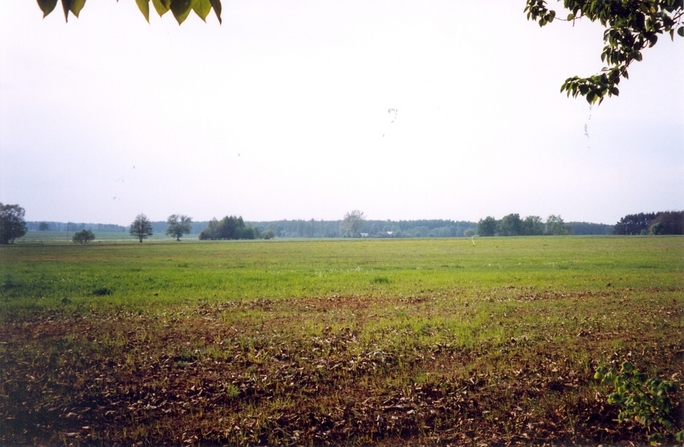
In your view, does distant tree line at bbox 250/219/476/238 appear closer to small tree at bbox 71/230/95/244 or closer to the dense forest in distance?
the dense forest in distance

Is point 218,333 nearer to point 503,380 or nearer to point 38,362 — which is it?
point 38,362

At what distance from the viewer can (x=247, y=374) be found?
7727mm

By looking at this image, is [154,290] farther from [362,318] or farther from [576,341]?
[576,341]

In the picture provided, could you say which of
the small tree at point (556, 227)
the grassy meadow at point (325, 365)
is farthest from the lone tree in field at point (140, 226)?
the small tree at point (556, 227)

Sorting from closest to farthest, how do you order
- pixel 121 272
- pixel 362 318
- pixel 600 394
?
1. pixel 600 394
2. pixel 362 318
3. pixel 121 272

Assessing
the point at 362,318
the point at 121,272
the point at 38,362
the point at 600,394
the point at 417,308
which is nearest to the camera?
the point at 600,394

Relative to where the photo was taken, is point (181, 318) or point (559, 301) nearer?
point (181, 318)

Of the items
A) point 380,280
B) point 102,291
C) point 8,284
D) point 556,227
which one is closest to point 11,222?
point 8,284

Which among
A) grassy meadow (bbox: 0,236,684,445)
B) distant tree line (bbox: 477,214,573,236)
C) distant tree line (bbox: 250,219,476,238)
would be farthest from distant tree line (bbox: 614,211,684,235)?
distant tree line (bbox: 250,219,476,238)

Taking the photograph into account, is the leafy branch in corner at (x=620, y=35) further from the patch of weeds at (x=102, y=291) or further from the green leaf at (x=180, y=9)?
the patch of weeds at (x=102, y=291)

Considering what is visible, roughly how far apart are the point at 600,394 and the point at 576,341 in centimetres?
358

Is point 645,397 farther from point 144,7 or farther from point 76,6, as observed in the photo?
point 76,6

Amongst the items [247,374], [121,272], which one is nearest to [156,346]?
[247,374]

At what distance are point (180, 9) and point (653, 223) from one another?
193 feet
